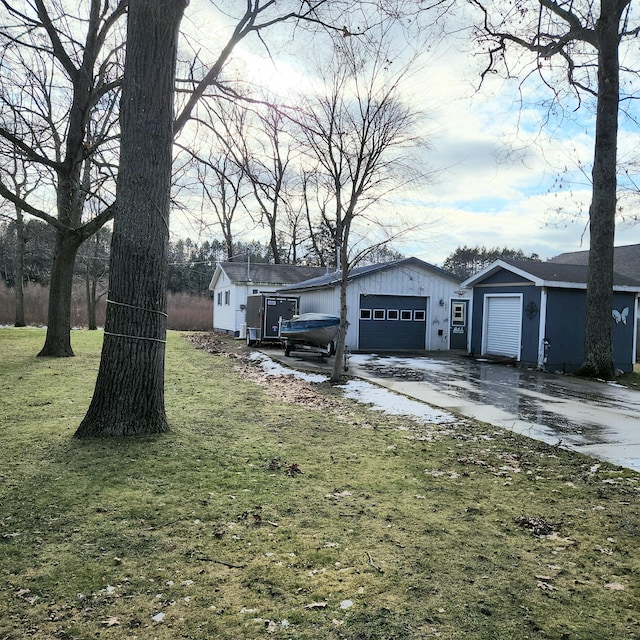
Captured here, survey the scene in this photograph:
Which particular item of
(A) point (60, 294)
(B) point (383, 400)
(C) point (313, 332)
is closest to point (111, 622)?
(B) point (383, 400)

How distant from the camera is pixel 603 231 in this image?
1327 cm

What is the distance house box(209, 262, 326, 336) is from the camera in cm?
2652

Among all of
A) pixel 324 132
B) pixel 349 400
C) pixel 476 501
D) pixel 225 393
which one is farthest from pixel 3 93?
pixel 476 501

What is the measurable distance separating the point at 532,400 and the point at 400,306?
10.8m

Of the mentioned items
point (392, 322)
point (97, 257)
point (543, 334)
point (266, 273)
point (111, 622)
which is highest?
point (97, 257)

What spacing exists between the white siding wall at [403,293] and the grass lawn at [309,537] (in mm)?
13181

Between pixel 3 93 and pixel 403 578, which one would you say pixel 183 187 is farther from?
pixel 403 578

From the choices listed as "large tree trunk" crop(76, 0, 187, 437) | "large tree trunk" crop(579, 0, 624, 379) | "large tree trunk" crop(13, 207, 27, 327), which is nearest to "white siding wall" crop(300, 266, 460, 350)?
"large tree trunk" crop(579, 0, 624, 379)

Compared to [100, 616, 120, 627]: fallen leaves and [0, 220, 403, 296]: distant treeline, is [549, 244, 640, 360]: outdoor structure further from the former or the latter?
[100, 616, 120, 627]: fallen leaves

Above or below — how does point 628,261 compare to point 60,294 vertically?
above

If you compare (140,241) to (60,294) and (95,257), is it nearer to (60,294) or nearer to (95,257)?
(60,294)

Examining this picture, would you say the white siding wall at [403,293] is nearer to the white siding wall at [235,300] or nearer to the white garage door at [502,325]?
the white garage door at [502,325]

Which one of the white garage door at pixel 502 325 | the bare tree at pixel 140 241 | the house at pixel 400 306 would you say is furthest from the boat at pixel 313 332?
the bare tree at pixel 140 241

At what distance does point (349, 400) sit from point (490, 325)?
33.5 ft
